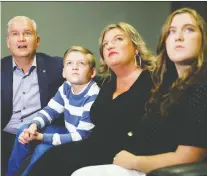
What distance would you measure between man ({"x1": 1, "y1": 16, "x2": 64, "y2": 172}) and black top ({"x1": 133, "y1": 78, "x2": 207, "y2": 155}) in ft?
1.67

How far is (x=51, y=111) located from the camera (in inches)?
66.1

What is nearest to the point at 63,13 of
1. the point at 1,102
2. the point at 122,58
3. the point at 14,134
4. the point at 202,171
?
the point at 122,58

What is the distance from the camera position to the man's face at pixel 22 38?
1646 mm

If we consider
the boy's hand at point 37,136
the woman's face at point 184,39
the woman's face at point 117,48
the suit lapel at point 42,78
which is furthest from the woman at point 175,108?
the suit lapel at point 42,78

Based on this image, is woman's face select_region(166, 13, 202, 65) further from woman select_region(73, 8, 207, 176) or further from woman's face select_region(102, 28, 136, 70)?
woman's face select_region(102, 28, 136, 70)

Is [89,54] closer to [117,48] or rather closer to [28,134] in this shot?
[117,48]

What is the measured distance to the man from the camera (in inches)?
66.0

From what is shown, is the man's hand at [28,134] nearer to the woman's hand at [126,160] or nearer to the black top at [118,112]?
the black top at [118,112]

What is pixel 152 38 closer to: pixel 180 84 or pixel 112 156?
pixel 180 84

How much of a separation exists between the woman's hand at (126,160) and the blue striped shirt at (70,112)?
0.19m

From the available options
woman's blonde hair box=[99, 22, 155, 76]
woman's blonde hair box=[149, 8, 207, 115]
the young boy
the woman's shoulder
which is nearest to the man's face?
the young boy

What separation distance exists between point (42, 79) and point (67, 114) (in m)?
0.22

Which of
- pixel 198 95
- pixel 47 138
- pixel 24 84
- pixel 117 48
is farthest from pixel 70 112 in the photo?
pixel 198 95

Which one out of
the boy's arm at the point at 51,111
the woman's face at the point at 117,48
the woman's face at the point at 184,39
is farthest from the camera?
the boy's arm at the point at 51,111
